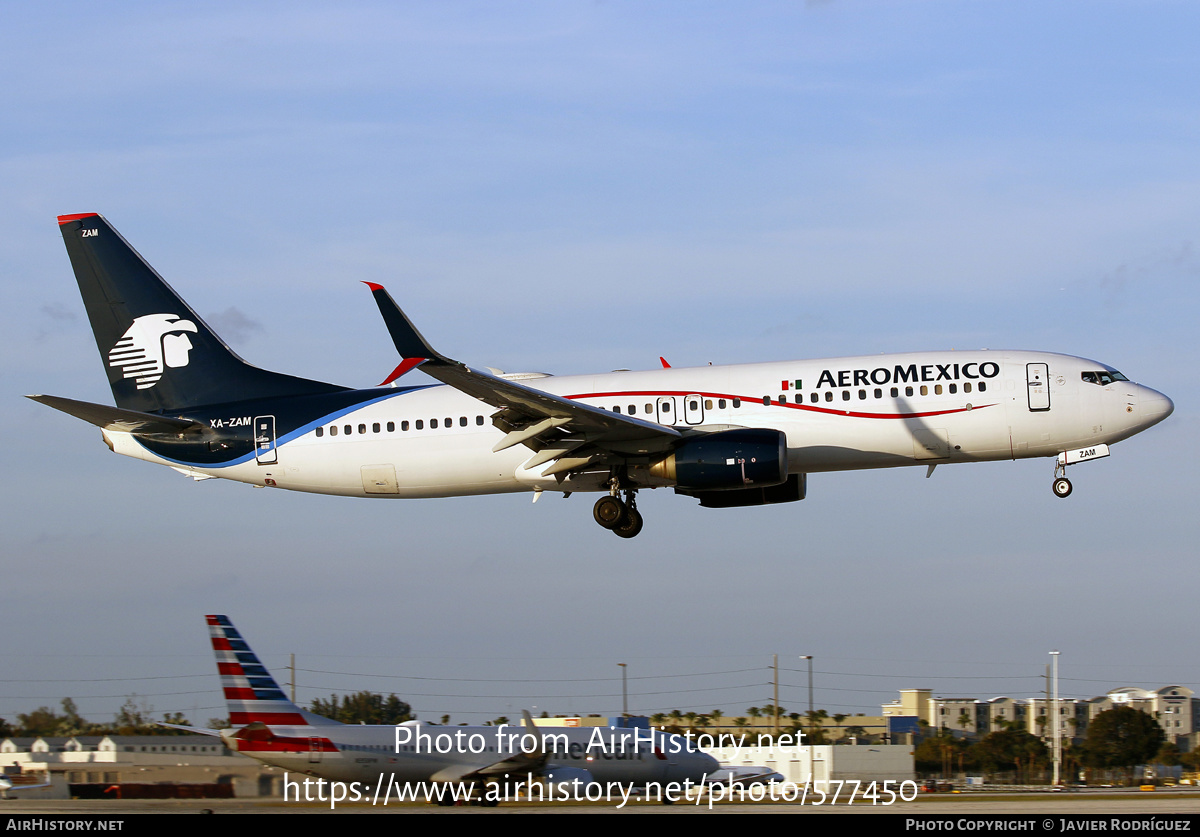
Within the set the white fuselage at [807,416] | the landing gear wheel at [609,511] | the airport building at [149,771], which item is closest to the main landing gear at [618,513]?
the landing gear wheel at [609,511]

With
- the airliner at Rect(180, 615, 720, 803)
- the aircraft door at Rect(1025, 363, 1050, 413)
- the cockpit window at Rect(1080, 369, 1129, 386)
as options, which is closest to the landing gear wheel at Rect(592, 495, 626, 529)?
the airliner at Rect(180, 615, 720, 803)

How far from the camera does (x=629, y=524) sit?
34.8 metres

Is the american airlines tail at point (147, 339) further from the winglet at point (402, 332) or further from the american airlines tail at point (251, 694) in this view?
the winglet at point (402, 332)

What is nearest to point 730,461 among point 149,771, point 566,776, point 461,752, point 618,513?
point 618,513

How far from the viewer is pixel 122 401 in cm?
3903

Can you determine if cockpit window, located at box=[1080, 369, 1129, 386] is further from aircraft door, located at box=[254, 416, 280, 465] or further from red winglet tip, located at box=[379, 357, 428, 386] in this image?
aircraft door, located at box=[254, 416, 280, 465]

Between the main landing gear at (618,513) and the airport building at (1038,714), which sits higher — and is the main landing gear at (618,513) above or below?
above

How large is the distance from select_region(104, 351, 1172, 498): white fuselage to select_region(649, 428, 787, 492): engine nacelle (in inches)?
47.7

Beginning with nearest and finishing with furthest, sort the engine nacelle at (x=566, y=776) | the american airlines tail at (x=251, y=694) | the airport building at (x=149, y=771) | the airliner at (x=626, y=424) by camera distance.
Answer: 1. the airport building at (x=149, y=771)
2. the airliner at (x=626, y=424)
3. the american airlines tail at (x=251, y=694)
4. the engine nacelle at (x=566, y=776)

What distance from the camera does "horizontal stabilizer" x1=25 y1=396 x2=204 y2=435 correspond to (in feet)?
112

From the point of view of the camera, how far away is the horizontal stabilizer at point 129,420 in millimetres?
34125

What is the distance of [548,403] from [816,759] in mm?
17136

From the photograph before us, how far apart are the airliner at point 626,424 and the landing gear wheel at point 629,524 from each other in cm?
4
